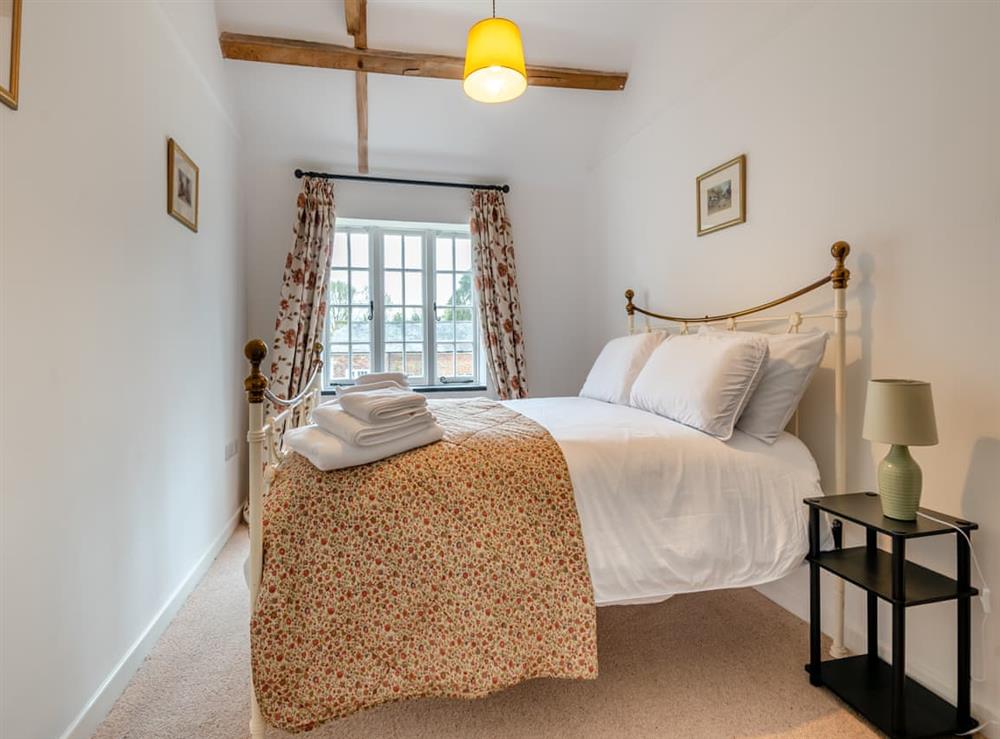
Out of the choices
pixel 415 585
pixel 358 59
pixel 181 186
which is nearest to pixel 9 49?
pixel 181 186

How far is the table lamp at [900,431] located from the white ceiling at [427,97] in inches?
112

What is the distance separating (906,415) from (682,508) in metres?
0.67

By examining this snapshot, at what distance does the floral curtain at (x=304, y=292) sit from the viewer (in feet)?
11.9

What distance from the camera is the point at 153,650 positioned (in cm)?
197

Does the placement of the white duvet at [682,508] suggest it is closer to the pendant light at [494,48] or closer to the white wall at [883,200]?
the white wall at [883,200]

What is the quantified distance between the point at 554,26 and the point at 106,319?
116 inches

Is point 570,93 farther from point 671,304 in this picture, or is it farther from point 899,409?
point 899,409

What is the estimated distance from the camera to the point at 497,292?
4.08m

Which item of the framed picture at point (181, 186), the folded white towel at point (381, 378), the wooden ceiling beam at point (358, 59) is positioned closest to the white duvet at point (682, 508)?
the folded white towel at point (381, 378)

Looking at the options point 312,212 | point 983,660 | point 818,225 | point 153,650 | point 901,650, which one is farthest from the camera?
point 312,212

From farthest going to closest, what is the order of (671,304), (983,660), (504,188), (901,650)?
(504,188) → (671,304) → (983,660) → (901,650)

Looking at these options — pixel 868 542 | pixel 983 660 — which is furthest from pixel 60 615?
pixel 983 660

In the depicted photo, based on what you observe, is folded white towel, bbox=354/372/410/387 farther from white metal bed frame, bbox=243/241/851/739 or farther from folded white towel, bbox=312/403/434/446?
folded white towel, bbox=312/403/434/446

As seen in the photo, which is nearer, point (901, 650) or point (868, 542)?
point (901, 650)
